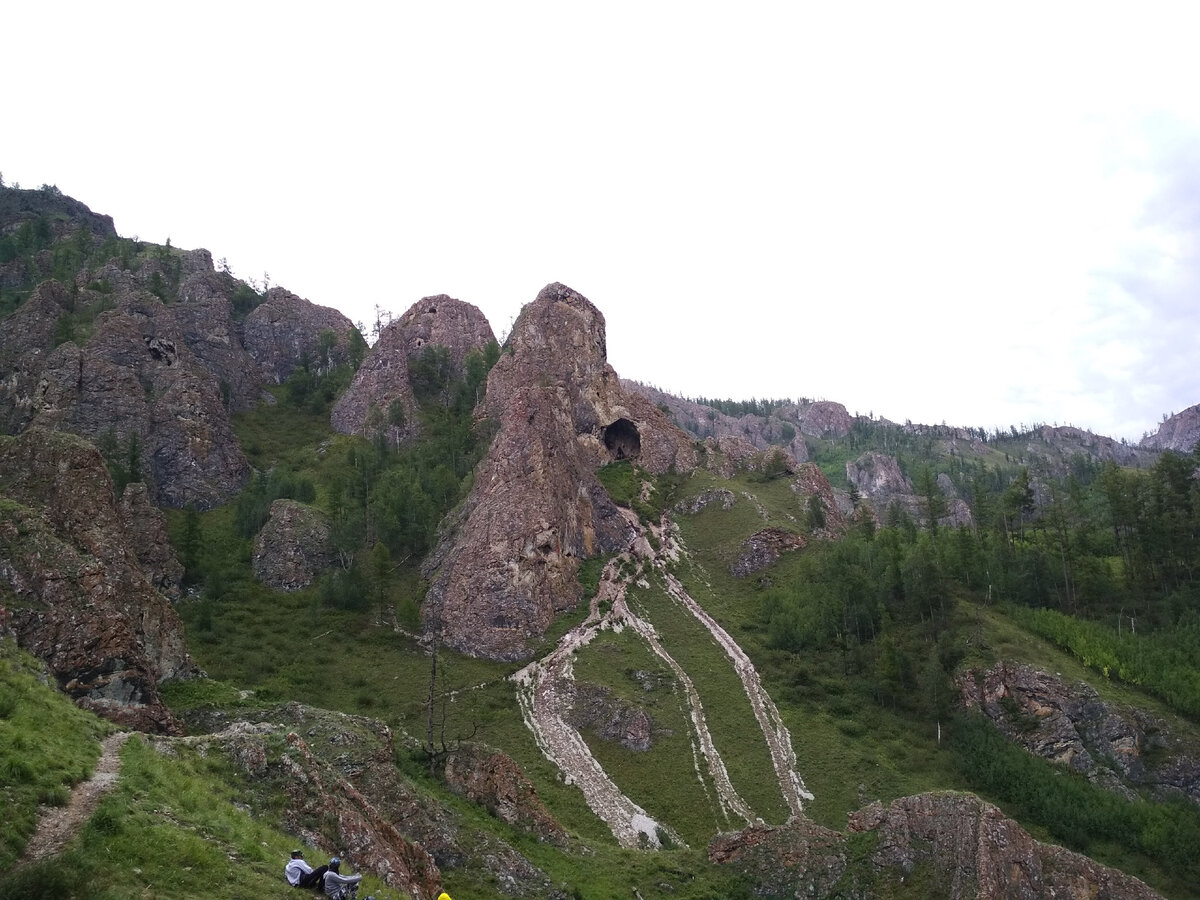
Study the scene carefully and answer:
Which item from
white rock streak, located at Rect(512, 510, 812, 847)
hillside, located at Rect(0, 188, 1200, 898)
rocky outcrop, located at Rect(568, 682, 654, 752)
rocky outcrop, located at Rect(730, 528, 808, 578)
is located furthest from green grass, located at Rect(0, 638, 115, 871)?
rocky outcrop, located at Rect(730, 528, 808, 578)

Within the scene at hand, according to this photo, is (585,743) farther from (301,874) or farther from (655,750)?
(301,874)

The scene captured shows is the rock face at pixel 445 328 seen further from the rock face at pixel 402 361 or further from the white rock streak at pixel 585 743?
the white rock streak at pixel 585 743

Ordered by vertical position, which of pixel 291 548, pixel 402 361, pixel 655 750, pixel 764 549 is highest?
pixel 402 361

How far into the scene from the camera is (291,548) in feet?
295

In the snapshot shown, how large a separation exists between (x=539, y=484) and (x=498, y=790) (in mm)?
57709

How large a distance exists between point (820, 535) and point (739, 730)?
54.5 meters

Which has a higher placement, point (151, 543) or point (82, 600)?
point (82, 600)

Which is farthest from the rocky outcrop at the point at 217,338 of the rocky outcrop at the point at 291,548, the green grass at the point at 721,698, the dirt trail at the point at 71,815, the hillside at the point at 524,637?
the dirt trail at the point at 71,815

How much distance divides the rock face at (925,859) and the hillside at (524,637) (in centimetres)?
19

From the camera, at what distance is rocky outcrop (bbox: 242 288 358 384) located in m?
157

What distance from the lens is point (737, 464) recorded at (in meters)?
149

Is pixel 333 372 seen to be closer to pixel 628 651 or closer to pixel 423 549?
pixel 423 549

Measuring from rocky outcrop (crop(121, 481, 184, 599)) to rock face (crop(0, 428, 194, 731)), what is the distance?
1521 inches

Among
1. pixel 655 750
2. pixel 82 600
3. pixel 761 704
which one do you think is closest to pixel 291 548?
pixel 655 750
